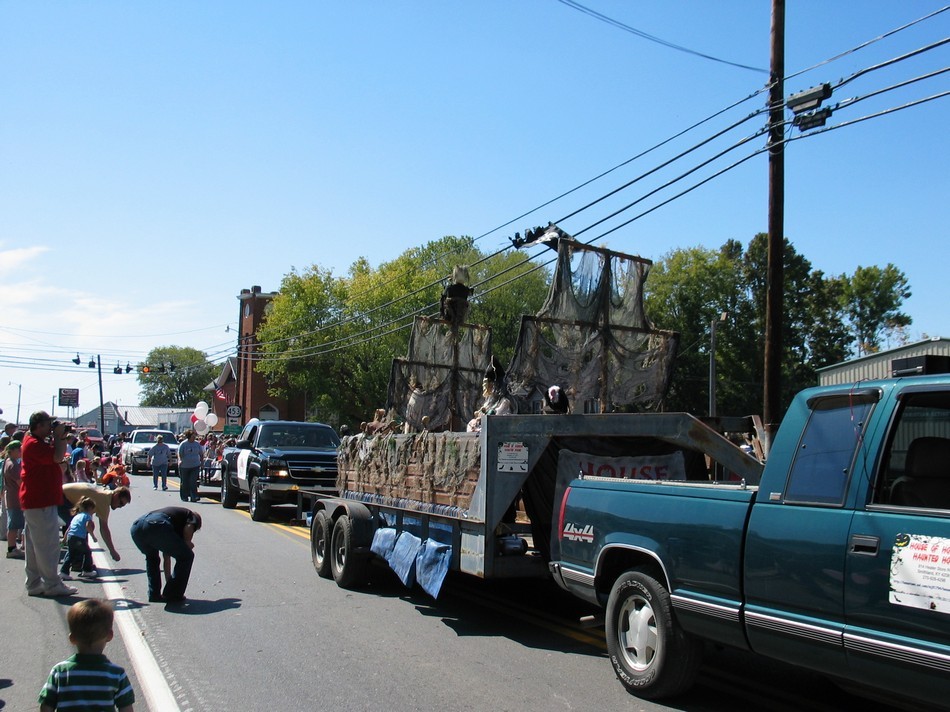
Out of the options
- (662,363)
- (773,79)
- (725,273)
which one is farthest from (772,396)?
(725,273)

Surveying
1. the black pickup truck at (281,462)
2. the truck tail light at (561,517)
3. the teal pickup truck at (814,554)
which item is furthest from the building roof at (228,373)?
the teal pickup truck at (814,554)

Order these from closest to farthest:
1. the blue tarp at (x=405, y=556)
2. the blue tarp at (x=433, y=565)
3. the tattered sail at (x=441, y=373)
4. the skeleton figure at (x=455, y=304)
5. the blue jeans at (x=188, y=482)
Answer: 1. the blue tarp at (x=433, y=565)
2. the blue tarp at (x=405, y=556)
3. the tattered sail at (x=441, y=373)
4. the skeleton figure at (x=455, y=304)
5. the blue jeans at (x=188, y=482)

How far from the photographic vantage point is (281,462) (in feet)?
56.7

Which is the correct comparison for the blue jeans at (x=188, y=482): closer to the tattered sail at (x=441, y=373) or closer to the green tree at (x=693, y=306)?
the tattered sail at (x=441, y=373)

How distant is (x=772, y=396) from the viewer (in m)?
13.0

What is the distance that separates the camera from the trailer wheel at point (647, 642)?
213 inches

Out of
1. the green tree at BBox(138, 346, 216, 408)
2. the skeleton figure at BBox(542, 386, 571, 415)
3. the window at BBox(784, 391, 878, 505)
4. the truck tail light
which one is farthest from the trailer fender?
the green tree at BBox(138, 346, 216, 408)

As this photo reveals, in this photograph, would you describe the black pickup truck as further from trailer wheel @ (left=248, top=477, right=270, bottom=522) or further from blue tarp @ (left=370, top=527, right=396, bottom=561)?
blue tarp @ (left=370, top=527, right=396, bottom=561)

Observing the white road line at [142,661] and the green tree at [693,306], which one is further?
the green tree at [693,306]

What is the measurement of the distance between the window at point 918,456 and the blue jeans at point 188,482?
772 inches

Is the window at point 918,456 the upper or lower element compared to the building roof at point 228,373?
lower

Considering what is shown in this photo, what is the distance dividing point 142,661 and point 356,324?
1710 inches

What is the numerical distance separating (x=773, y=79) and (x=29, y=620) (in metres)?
12.1

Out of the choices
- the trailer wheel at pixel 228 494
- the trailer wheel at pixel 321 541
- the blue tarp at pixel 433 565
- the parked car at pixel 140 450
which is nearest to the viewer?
the blue tarp at pixel 433 565
